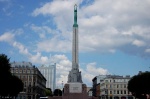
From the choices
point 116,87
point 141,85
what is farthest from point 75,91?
point 116,87

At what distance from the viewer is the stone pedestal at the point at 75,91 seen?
3401 inches

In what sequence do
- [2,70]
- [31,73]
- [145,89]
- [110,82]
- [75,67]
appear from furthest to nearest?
[110,82]
[31,73]
[75,67]
[145,89]
[2,70]

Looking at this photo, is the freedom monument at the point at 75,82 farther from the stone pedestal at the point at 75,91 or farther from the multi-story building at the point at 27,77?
the multi-story building at the point at 27,77

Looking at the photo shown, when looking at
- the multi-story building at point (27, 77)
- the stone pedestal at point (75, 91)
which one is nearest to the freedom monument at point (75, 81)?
the stone pedestal at point (75, 91)

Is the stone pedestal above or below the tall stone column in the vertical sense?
below

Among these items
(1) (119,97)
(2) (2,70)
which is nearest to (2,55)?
(2) (2,70)

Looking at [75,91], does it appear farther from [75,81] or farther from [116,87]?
[116,87]

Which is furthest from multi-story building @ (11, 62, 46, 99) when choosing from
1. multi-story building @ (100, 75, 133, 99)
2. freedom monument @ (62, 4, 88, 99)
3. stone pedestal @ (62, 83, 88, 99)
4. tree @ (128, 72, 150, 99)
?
tree @ (128, 72, 150, 99)

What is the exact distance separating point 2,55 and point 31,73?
80.9m

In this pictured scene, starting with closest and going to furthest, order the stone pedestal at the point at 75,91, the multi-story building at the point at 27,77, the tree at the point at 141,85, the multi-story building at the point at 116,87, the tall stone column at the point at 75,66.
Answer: the stone pedestal at the point at 75,91, the tree at the point at 141,85, the tall stone column at the point at 75,66, the multi-story building at the point at 27,77, the multi-story building at the point at 116,87

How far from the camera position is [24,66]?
151 metres

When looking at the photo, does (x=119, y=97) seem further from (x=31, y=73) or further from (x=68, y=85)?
(x=68, y=85)

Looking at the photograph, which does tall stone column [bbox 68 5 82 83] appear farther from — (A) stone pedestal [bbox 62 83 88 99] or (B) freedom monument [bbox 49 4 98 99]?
(A) stone pedestal [bbox 62 83 88 99]

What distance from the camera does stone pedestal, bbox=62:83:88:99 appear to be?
86.4 m
